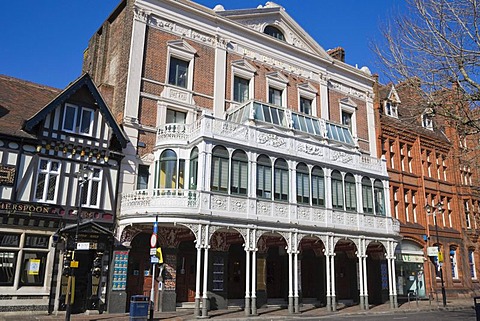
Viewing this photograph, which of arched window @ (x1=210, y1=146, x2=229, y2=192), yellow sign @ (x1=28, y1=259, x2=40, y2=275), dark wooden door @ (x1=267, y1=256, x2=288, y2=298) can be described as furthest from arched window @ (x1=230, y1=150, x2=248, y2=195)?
yellow sign @ (x1=28, y1=259, x2=40, y2=275)

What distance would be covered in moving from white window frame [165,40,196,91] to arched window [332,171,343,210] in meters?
9.74

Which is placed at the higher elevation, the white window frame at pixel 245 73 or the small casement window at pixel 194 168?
the white window frame at pixel 245 73

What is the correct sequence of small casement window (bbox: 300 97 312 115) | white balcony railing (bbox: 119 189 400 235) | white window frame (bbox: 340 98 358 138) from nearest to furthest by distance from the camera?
1. white balcony railing (bbox: 119 189 400 235)
2. small casement window (bbox: 300 97 312 115)
3. white window frame (bbox: 340 98 358 138)

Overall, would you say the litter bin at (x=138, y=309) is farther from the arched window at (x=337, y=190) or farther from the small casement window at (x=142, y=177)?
the arched window at (x=337, y=190)

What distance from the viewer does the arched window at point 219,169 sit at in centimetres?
1996

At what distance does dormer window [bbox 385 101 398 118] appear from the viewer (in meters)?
35.5

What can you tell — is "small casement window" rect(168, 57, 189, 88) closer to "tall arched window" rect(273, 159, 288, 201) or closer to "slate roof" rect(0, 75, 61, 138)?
"slate roof" rect(0, 75, 61, 138)

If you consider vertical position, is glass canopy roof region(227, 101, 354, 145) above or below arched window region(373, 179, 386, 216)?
above

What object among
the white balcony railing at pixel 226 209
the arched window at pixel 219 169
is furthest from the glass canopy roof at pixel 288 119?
the white balcony railing at pixel 226 209

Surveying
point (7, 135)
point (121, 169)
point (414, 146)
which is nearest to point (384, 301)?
point (414, 146)

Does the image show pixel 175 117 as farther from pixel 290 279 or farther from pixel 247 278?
pixel 290 279

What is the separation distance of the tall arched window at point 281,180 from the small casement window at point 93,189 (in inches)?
341

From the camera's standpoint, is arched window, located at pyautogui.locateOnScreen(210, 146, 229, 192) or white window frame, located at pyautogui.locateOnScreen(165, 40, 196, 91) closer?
arched window, located at pyautogui.locateOnScreen(210, 146, 229, 192)

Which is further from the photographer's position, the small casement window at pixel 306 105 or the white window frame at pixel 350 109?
the white window frame at pixel 350 109
